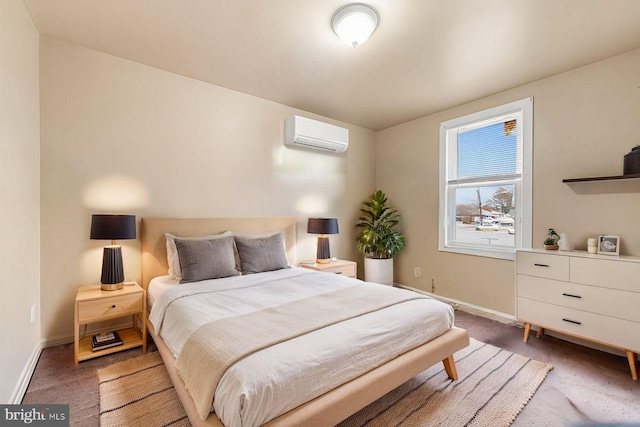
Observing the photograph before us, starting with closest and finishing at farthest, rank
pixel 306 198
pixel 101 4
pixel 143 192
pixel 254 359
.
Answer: pixel 254 359
pixel 101 4
pixel 143 192
pixel 306 198

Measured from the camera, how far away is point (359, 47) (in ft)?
8.23

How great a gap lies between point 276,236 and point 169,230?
3.59ft

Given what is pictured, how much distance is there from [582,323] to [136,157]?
4267mm

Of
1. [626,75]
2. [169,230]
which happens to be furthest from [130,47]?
[626,75]

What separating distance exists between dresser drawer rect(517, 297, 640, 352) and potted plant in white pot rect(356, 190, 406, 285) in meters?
1.72

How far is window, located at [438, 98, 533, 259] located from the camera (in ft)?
10.5

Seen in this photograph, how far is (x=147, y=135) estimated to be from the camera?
113 inches

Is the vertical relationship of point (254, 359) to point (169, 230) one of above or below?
below

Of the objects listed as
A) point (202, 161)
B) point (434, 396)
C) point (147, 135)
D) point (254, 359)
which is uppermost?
point (147, 135)

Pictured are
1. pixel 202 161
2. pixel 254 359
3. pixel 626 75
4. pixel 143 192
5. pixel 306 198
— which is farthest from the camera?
pixel 306 198

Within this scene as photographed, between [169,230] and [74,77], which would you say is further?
[169,230]

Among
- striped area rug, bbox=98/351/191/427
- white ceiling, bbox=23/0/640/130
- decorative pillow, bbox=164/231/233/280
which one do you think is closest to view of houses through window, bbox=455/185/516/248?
white ceiling, bbox=23/0/640/130

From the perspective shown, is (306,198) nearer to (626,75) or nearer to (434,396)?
(434,396)

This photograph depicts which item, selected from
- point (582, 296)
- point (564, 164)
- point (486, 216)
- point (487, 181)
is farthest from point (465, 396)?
point (487, 181)
